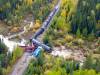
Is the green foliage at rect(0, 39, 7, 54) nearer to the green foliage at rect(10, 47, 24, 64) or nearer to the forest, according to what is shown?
the forest

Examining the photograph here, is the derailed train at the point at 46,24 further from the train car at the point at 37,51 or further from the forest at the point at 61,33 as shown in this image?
the train car at the point at 37,51

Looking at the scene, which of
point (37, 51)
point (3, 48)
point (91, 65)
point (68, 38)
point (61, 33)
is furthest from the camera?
point (61, 33)

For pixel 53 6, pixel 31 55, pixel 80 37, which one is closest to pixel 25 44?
pixel 31 55

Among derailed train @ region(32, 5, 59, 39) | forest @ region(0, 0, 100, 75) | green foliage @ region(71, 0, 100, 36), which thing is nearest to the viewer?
forest @ region(0, 0, 100, 75)

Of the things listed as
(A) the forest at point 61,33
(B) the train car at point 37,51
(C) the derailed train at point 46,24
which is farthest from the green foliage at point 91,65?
(C) the derailed train at point 46,24

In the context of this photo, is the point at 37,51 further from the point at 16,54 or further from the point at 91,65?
the point at 91,65

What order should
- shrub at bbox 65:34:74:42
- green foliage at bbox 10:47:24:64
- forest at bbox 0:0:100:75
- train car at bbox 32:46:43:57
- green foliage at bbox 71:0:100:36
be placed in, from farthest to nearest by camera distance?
green foliage at bbox 71:0:100:36 < shrub at bbox 65:34:74:42 < train car at bbox 32:46:43:57 < green foliage at bbox 10:47:24:64 < forest at bbox 0:0:100:75

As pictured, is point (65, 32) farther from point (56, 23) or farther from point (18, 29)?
point (18, 29)

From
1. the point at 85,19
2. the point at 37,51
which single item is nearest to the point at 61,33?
the point at 85,19

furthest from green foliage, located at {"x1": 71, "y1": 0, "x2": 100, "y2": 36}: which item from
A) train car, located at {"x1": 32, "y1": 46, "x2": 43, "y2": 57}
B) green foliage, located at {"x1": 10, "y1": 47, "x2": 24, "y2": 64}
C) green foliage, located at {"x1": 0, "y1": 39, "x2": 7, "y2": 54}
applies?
green foliage, located at {"x1": 0, "y1": 39, "x2": 7, "y2": 54}

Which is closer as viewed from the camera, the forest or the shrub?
the forest

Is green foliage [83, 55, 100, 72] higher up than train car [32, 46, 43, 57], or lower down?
lower down
